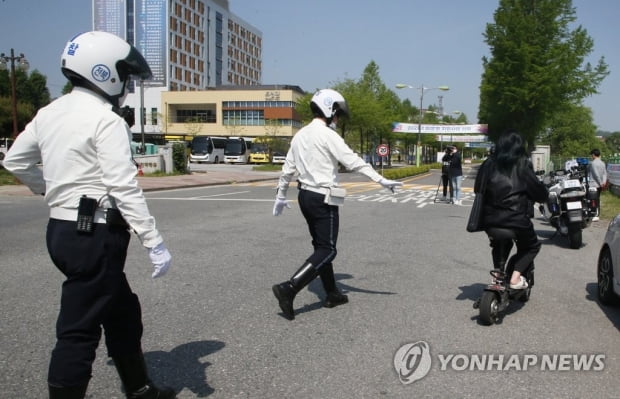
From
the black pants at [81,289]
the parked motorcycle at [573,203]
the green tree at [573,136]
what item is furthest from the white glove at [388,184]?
the green tree at [573,136]

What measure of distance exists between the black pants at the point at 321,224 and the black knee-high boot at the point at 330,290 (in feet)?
0.79

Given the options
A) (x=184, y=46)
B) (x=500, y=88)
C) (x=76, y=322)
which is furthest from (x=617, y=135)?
(x=76, y=322)

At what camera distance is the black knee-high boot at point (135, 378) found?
2.77 meters

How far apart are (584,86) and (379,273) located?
120 ft

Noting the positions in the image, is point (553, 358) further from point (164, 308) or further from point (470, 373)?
point (164, 308)

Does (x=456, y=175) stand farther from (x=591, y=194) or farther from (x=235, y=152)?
(x=235, y=152)

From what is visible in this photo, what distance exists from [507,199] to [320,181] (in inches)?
61.0

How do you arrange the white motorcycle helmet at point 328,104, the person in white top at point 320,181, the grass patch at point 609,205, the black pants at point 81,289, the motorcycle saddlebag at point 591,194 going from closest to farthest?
the black pants at point 81,289
the person in white top at point 320,181
the white motorcycle helmet at point 328,104
the motorcycle saddlebag at point 591,194
the grass patch at point 609,205

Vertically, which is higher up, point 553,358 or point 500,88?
point 500,88

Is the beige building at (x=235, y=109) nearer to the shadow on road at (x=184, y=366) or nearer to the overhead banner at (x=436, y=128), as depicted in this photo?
the overhead banner at (x=436, y=128)

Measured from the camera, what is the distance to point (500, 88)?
38062mm

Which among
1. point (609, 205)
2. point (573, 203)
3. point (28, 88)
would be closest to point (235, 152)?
point (28, 88)

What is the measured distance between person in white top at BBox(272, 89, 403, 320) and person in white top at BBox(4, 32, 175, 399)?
6.52ft

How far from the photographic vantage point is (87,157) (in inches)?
95.9
